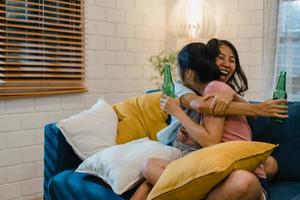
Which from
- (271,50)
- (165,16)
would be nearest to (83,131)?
(271,50)

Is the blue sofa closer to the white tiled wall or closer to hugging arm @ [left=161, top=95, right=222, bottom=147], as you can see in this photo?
hugging arm @ [left=161, top=95, right=222, bottom=147]

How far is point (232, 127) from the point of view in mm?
1836

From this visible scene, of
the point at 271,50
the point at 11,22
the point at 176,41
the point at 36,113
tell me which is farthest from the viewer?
the point at 176,41

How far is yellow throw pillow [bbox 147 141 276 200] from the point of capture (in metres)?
1.52

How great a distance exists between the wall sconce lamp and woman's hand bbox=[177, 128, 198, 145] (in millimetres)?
1720

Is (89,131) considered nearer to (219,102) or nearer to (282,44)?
(219,102)

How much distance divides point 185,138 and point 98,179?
20.2 inches

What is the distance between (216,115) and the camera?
5.72 ft

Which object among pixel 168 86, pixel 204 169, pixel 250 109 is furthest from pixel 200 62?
pixel 204 169

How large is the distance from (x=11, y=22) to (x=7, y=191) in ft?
4.02

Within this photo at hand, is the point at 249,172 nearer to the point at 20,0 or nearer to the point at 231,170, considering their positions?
the point at 231,170

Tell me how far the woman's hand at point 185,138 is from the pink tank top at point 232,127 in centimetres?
18

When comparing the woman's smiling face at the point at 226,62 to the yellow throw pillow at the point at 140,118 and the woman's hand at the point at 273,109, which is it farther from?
the yellow throw pillow at the point at 140,118

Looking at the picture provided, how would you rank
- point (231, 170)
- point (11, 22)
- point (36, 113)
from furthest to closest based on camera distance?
point (36, 113)
point (11, 22)
point (231, 170)
